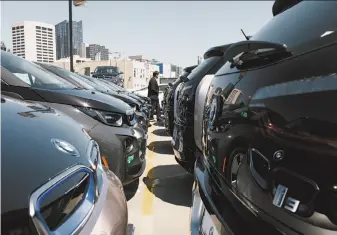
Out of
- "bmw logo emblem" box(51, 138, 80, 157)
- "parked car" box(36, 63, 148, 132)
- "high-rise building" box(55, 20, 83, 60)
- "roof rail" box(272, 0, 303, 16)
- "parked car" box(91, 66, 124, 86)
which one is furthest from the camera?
"parked car" box(91, 66, 124, 86)

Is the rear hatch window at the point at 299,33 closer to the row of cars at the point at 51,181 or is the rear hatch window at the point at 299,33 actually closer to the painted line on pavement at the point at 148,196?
the row of cars at the point at 51,181

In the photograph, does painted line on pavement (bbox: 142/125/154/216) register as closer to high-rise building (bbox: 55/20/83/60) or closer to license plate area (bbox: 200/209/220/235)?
license plate area (bbox: 200/209/220/235)

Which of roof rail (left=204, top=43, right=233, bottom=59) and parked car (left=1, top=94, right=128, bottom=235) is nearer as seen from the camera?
parked car (left=1, top=94, right=128, bottom=235)

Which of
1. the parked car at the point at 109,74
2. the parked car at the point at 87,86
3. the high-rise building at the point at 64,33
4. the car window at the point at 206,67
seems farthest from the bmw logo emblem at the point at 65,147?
the parked car at the point at 109,74

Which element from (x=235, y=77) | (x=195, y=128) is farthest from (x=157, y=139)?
(x=235, y=77)

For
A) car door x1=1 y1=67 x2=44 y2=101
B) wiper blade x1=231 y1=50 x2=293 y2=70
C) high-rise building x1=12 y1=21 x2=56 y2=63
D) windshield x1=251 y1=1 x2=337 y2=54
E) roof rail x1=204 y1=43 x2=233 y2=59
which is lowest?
car door x1=1 y1=67 x2=44 y2=101

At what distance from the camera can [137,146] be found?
3451mm

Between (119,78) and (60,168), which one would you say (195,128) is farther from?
(119,78)

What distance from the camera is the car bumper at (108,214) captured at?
139 centimetres

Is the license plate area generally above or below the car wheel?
below

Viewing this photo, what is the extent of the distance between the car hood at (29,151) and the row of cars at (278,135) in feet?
2.24

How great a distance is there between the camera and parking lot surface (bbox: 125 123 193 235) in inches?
122

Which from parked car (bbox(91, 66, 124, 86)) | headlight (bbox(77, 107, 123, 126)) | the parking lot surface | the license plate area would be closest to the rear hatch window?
the license plate area

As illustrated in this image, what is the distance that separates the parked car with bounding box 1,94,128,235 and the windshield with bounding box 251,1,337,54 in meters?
1.07
